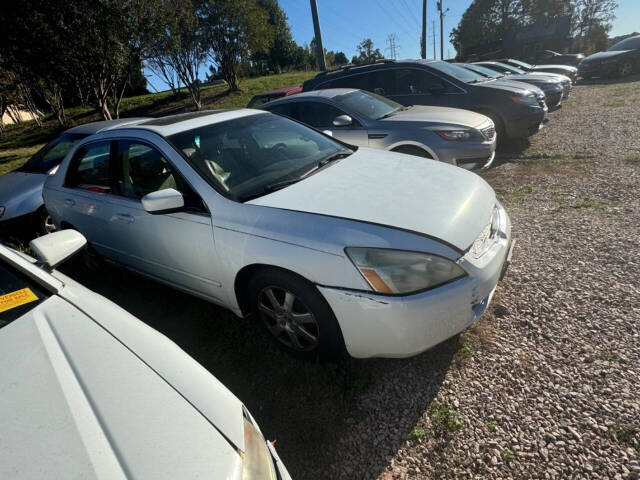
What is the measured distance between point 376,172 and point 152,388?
79.9 inches

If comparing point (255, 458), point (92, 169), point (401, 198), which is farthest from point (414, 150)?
point (255, 458)

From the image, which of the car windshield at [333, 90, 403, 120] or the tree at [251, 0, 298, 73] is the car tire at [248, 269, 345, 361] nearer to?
the car windshield at [333, 90, 403, 120]

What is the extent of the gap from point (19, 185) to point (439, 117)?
5.66 metres

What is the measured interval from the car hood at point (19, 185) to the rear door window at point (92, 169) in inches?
64.6

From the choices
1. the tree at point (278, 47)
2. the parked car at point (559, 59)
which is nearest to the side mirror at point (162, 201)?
the parked car at point (559, 59)

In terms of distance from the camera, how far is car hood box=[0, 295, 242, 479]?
0.99 meters

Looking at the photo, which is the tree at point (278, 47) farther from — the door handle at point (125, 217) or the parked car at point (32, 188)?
the door handle at point (125, 217)

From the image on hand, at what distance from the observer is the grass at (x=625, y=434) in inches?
67.8

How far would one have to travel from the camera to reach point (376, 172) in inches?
106

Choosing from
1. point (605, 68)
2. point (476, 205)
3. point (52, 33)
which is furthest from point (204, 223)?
point (605, 68)

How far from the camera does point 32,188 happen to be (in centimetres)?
470

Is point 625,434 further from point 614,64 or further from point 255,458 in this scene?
point 614,64

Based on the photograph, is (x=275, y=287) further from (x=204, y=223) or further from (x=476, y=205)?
(x=476, y=205)

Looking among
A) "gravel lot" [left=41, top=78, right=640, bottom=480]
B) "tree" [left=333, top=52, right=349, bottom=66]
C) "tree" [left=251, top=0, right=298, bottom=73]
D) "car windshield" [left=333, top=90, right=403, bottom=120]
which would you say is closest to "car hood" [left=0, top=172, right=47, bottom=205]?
"gravel lot" [left=41, top=78, right=640, bottom=480]
